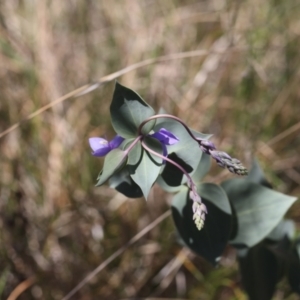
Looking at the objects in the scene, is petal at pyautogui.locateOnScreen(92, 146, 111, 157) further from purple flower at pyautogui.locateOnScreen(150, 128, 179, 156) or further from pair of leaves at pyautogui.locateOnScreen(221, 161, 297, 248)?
pair of leaves at pyautogui.locateOnScreen(221, 161, 297, 248)

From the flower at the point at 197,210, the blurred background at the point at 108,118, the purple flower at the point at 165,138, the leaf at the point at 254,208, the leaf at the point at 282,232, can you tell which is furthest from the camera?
the blurred background at the point at 108,118

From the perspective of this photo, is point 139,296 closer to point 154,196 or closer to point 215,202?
point 154,196

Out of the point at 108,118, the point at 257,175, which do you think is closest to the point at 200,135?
the point at 257,175

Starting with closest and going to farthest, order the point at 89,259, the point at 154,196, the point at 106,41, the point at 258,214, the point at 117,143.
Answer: the point at 117,143 < the point at 258,214 < the point at 89,259 < the point at 154,196 < the point at 106,41

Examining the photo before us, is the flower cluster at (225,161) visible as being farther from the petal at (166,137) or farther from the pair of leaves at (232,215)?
the pair of leaves at (232,215)

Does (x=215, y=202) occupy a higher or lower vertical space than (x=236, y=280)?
higher

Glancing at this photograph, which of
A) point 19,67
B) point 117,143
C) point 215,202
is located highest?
point 117,143

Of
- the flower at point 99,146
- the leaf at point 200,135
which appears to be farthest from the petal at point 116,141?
the leaf at point 200,135

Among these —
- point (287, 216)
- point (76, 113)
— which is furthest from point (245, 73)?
point (76, 113)
